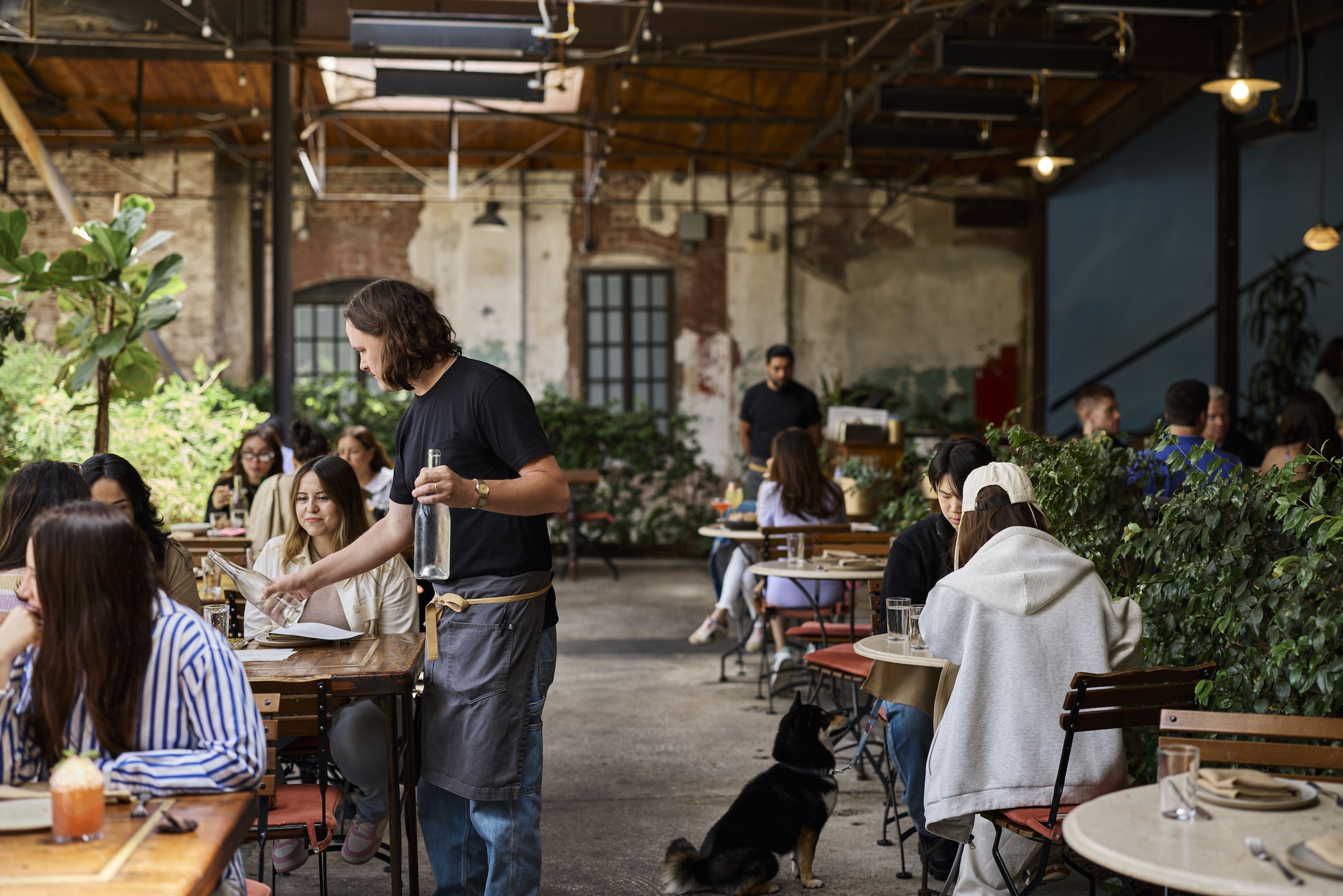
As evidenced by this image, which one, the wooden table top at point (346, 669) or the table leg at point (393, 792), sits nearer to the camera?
the wooden table top at point (346, 669)

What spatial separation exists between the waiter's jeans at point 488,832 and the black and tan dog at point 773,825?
68 centimetres

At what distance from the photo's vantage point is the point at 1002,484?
130 inches

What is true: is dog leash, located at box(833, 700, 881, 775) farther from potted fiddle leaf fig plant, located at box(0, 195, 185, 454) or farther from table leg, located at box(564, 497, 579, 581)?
table leg, located at box(564, 497, 579, 581)

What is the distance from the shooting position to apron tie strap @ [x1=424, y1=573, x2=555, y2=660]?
308 cm

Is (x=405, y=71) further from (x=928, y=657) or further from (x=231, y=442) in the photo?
(x=928, y=657)

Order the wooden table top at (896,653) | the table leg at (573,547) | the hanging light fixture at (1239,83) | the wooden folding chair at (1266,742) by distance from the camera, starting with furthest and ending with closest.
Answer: the table leg at (573,547)
the hanging light fixture at (1239,83)
the wooden table top at (896,653)
the wooden folding chair at (1266,742)

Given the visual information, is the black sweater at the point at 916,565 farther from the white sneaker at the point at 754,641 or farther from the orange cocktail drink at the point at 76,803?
the white sneaker at the point at 754,641

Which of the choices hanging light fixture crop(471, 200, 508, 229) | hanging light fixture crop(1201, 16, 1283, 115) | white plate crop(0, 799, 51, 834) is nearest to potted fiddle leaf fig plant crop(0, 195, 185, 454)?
white plate crop(0, 799, 51, 834)

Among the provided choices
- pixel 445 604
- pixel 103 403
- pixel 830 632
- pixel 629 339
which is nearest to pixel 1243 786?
pixel 445 604

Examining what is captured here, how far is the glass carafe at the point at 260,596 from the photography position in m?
3.25

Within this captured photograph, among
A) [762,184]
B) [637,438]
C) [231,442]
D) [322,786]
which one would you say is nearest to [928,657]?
[322,786]

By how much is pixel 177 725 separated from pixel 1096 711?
1999mm

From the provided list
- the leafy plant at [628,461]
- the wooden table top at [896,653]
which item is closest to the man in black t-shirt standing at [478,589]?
the wooden table top at [896,653]

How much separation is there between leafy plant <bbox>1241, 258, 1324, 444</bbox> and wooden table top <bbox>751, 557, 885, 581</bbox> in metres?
5.91
